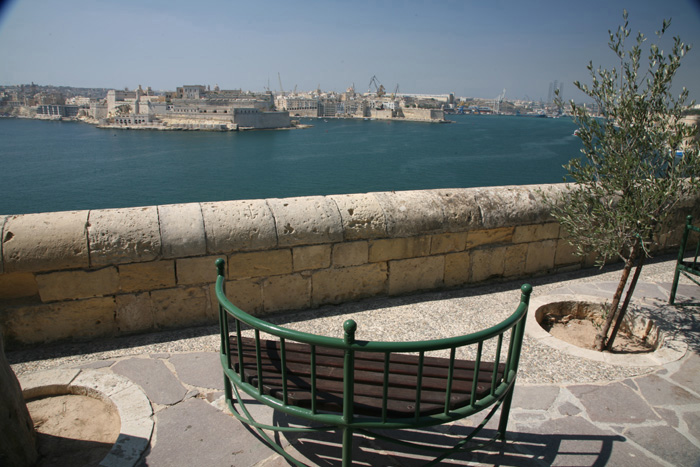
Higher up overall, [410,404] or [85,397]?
[410,404]

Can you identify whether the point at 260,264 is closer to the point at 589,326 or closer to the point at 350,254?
the point at 350,254

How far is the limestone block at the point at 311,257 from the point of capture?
151 inches

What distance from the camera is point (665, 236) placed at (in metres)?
5.65

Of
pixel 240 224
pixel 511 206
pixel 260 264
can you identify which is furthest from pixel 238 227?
pixel 511 206

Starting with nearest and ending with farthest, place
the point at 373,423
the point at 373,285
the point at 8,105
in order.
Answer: the point at 373,423 → the point at 373,285 → the point at 8,105

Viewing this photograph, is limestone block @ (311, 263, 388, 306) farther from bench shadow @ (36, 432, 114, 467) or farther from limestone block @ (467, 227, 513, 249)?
bench shadow @ (36, 432, 114, 467)

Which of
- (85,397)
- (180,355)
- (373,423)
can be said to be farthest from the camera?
(180,355)

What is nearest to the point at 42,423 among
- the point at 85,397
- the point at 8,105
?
the point at 85,397

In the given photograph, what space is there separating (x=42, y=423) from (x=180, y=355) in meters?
0.91

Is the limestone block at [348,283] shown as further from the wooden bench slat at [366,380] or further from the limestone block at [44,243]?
the limestone block at [44,243]

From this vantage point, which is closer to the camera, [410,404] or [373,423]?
[373,423]

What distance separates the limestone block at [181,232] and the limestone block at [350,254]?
113cm

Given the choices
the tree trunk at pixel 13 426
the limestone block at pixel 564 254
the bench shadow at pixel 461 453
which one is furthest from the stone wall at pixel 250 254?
the bench shadow at pixel 461 453

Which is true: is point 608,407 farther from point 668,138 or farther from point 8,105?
point 8,105
